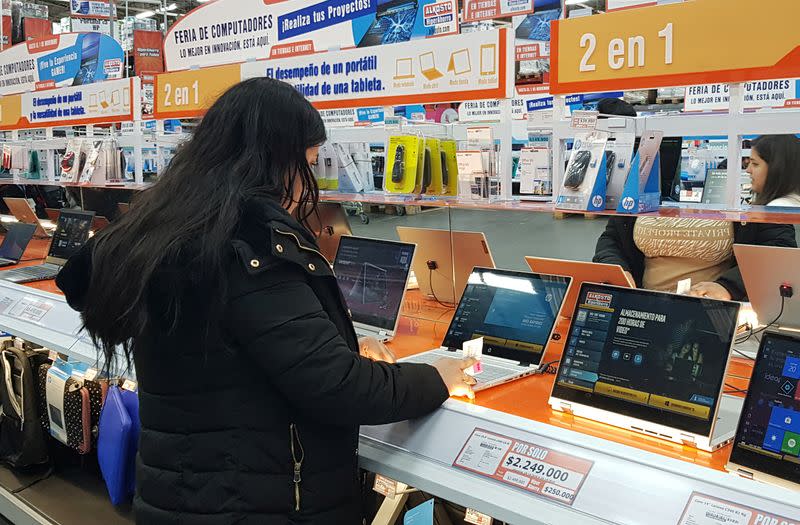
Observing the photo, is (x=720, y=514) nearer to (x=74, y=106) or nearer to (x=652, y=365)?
(x=652, y=365)

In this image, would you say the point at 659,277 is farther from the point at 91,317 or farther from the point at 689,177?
the point at 689,177

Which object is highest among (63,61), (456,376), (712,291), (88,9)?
(88,9)

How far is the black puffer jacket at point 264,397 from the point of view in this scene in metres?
1.40

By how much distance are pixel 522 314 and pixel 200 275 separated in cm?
117

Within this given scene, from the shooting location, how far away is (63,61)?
522 cm

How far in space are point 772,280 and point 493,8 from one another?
7.45 m

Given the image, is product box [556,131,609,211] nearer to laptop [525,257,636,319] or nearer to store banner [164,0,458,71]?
laptop [525,257,636,319]

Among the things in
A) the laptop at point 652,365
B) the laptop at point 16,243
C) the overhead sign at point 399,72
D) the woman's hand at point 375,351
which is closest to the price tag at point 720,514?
the laptop at point 652,365

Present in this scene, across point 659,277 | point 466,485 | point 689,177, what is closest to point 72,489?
point 466,485

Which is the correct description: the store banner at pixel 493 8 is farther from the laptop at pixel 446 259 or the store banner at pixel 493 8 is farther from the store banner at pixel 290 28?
the laptop at pixel 446 259

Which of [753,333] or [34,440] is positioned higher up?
[753,333]

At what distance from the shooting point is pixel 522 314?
2.27 metres

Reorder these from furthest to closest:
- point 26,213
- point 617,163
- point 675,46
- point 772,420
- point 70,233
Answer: point 26,213 → point 70,233 → point 617,163 → point 675,46 → point 772,420

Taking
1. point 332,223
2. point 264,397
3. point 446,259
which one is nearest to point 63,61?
point 332,223
